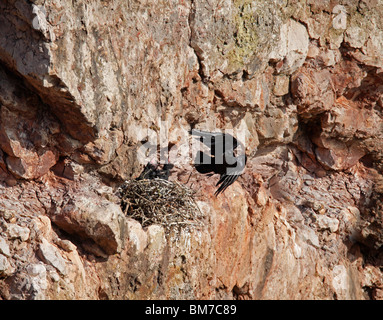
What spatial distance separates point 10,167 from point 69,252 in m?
0.70

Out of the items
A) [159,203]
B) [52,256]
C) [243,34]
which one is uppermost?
[243,34]

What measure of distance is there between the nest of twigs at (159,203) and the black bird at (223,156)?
1.32 feet

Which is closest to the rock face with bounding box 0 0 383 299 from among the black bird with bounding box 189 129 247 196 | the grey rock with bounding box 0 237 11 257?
the grey rock with bounding box 0 237 11 257

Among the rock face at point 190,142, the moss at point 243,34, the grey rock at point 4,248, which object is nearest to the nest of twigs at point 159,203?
the rock face at point 190,142

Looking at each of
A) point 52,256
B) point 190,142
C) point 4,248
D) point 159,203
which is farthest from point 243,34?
point 4,248

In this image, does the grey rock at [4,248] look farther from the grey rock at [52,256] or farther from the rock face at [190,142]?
the grey rock at [52,256]

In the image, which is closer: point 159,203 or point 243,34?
point 159,203

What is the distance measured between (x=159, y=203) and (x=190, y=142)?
0.79 m

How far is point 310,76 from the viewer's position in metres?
6.02

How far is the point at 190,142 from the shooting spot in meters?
5.24

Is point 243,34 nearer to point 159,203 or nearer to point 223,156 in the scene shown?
point 223,156

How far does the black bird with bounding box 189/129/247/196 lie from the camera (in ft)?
16.9

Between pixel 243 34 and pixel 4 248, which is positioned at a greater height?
pixel 243 34

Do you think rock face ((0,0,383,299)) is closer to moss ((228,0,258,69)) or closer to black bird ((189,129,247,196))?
moss ((228,0,258,69))
